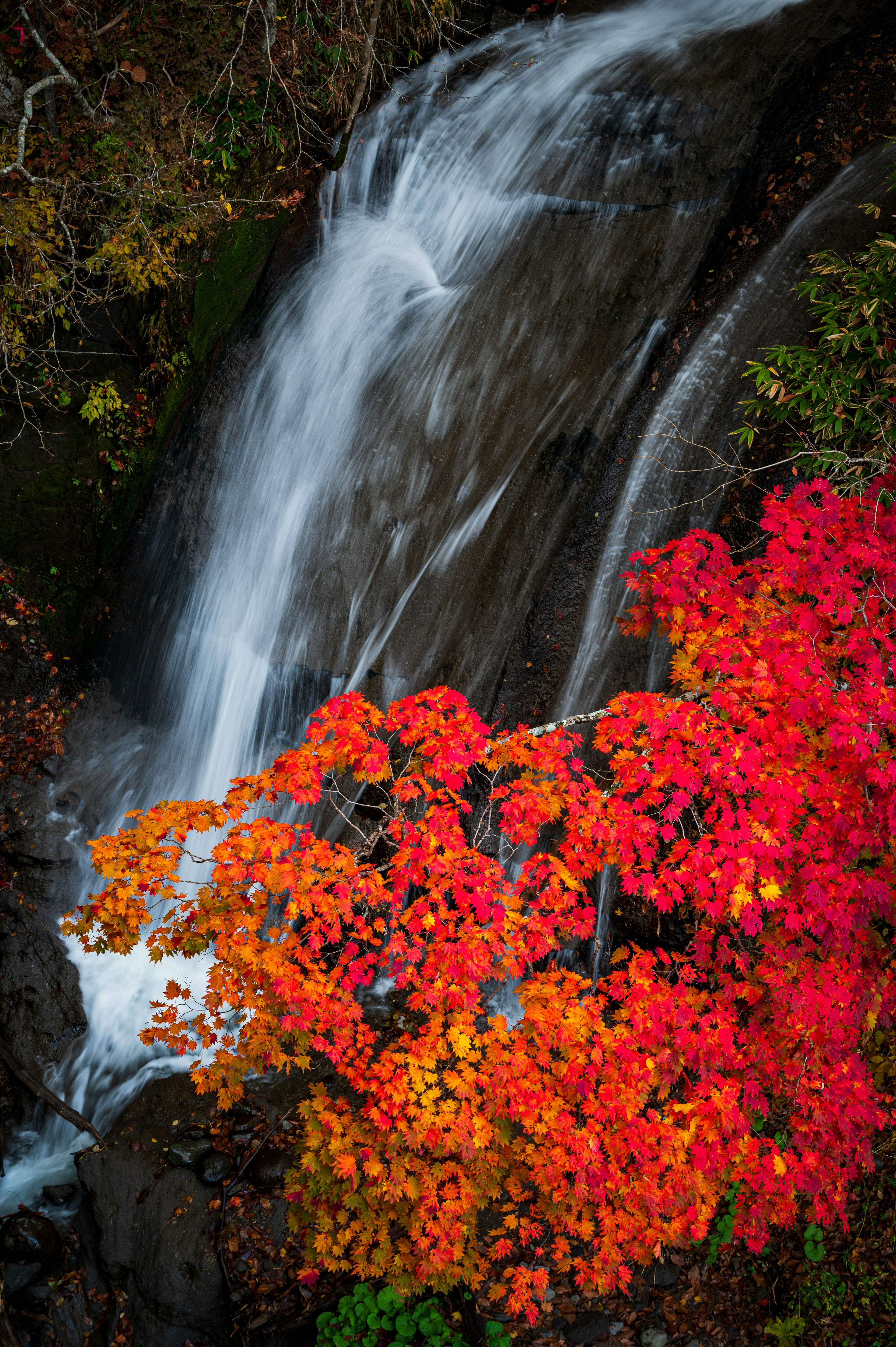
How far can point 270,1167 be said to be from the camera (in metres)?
5.66

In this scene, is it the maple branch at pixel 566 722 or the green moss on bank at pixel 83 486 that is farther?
the green moss on bank at pixel 83 486

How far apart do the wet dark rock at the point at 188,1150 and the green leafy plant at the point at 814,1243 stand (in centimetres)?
455

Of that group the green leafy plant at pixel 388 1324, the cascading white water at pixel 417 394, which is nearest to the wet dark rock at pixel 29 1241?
the cascading white water at pixel 417 394

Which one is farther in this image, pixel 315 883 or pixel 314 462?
pixel 314 462

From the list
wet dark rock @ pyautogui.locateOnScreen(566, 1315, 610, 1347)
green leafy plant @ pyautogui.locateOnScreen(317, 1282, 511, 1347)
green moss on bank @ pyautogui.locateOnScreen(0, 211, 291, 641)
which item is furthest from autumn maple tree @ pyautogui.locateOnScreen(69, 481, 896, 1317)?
green moss on bank @ pyautogui.locateOnScreen(0, 211, 291, 641)

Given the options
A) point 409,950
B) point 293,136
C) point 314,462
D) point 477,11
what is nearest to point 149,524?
point 314,462

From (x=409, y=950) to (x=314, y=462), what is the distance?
5.53 m

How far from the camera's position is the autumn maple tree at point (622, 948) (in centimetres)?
418

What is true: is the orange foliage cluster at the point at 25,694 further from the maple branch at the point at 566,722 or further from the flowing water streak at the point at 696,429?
the flowing water streak at the point at 696,429

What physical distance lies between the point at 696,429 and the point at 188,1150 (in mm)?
7225

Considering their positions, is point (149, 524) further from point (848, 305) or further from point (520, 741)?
point (848, 305)

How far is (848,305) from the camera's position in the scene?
577 centimetres

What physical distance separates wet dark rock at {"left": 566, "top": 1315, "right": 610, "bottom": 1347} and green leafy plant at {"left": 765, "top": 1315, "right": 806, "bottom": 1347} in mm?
1155

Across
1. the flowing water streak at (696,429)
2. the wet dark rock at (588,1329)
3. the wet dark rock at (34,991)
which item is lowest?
the wet dark rock at (588,1329)
